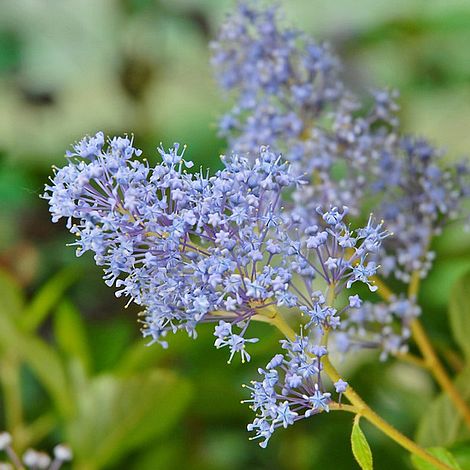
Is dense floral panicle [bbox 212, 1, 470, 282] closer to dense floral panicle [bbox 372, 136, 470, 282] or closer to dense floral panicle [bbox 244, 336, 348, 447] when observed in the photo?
dense floral panicle [bbox 372, 136, 470, 282]

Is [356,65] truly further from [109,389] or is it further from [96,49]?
[109,389]

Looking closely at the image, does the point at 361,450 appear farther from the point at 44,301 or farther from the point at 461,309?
the point at 44,301

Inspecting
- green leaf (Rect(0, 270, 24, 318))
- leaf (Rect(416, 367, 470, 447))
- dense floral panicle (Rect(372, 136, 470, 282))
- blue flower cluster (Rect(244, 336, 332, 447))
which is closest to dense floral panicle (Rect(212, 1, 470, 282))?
dense floral panicle (Rect(372, 136, 470, 282))

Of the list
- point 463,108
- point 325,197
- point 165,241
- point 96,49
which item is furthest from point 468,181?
point 96,49

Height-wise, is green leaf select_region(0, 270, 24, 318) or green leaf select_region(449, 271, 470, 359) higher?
green leaf select_region(0, 270, 24, 318)

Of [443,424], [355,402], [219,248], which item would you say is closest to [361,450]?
[355,402]

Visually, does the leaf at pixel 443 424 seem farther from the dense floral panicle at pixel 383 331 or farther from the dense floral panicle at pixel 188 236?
the dense floral panicle at pixel 188 236

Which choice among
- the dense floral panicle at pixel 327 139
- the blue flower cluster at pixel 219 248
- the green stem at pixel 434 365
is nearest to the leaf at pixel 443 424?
the green stem at pixel 434 365
